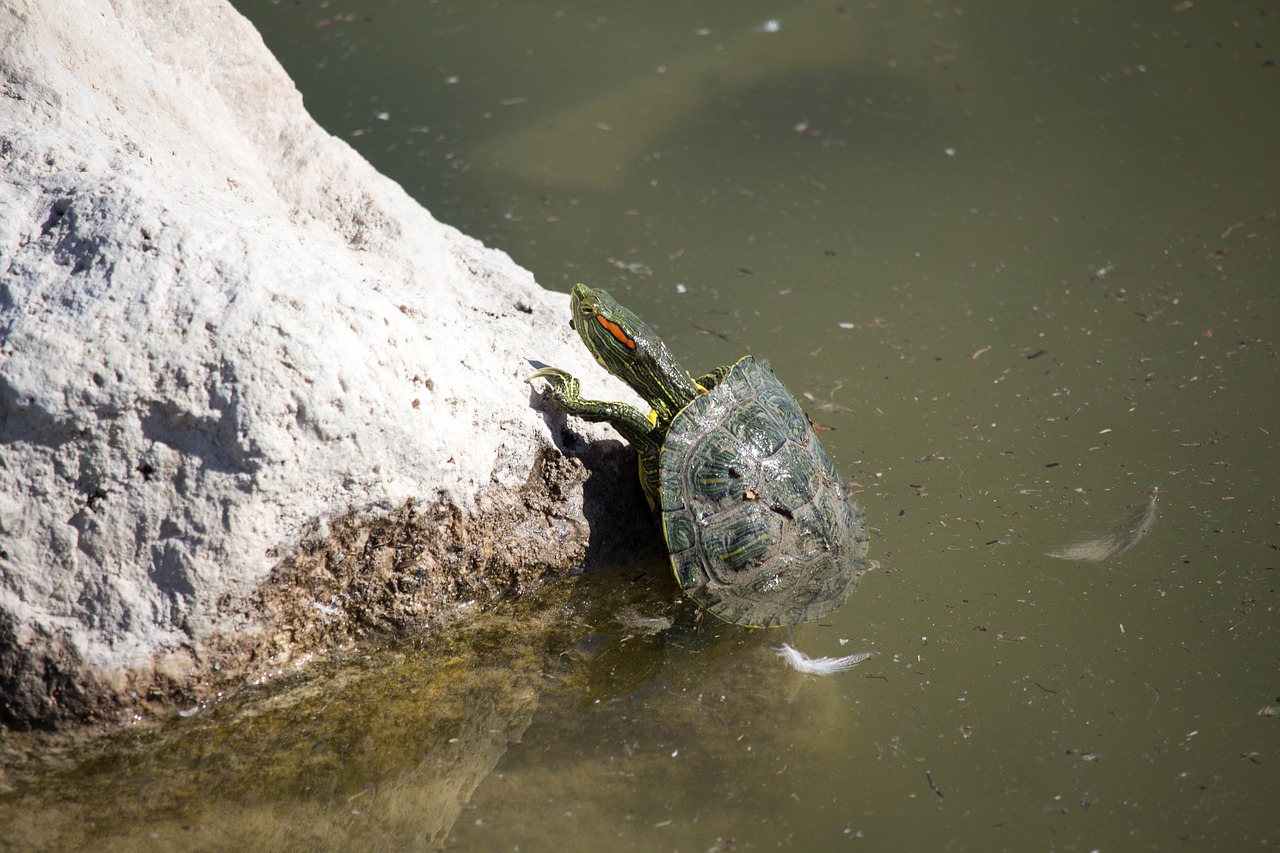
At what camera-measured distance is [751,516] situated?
361 cm

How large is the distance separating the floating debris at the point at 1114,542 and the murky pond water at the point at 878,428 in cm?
4

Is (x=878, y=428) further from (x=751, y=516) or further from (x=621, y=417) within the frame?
(x=621, y=417)

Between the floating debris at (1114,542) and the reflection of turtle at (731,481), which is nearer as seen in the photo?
the reflection of turtle at (731,481)

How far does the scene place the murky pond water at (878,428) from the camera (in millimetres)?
3070

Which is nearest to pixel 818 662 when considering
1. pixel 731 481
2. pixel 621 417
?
pixel 731 481

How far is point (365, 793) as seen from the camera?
9.97 ft

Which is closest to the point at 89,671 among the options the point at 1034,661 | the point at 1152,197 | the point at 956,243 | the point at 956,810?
the point at 956,810

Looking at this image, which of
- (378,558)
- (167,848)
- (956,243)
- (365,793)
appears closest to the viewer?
Result: (167,848)

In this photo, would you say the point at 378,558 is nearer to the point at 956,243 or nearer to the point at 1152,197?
the point at 956,243

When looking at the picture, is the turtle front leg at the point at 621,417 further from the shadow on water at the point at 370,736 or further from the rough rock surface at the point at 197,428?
the shadow on water at the point at 370,736

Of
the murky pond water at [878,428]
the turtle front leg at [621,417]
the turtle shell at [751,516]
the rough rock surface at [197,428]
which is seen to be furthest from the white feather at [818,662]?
the rough rock surface at [197,428]

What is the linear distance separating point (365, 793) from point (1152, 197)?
5978mm

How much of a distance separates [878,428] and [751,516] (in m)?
1.44

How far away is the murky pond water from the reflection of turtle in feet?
0.78
